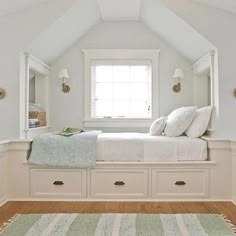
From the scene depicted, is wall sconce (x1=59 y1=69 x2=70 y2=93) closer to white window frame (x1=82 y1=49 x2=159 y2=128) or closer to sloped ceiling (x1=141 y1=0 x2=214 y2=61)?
white window frame (x1=82 y1=49 x2=159 y2=128)

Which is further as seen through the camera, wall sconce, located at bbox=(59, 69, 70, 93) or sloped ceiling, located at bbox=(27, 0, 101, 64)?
wall sconce, located at bbox=(59, 69, 70, 93)

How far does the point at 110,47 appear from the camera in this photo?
436 cm

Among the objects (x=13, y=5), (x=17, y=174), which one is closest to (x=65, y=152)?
(x=17, y=174)

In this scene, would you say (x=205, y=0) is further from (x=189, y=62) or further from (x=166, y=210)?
(x=166, y=210)

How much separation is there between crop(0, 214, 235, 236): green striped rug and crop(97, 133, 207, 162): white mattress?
2.31 feet

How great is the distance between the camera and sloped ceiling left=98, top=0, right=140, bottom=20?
3.71 metres

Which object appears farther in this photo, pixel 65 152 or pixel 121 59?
pixel 121 59

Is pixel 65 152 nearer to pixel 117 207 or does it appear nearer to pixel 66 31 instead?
pixel 117 207

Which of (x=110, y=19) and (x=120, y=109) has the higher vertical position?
(x=110, y=19)

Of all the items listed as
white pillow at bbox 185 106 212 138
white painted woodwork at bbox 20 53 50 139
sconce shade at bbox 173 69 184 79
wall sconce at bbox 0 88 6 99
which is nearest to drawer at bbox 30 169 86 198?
white painted woodwork at bbox 20 53 50 139

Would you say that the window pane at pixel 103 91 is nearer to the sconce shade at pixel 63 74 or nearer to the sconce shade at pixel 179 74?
the sconce shade at pixel 63 74

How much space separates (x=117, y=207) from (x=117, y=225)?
0.54 metres

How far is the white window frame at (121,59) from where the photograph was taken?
4.36 meters

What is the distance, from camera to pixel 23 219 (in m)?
2.70
